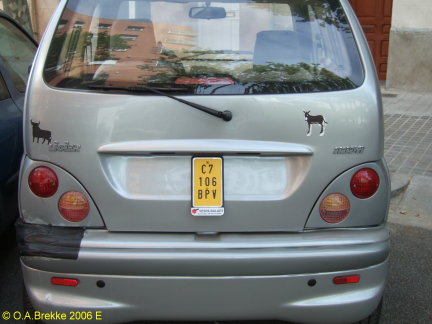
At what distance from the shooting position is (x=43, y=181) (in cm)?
216

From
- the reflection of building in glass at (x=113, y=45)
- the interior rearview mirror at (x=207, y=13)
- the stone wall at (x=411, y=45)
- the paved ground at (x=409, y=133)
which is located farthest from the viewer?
the stone wall at (x=411, y=45)

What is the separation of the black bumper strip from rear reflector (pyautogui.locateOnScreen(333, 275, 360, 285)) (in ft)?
3.59

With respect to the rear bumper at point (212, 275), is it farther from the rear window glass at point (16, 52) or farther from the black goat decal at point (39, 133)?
the rear window glass at point (16, 52)

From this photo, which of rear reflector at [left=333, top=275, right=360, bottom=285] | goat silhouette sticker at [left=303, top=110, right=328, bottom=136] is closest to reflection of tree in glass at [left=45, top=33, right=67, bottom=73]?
goat silhouette sticker at [left=303, top=110, right=328, bottom=136]

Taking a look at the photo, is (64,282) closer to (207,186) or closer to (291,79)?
(207,186)

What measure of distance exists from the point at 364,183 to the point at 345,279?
1.39 ft

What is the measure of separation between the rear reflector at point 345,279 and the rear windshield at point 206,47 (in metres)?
0.82

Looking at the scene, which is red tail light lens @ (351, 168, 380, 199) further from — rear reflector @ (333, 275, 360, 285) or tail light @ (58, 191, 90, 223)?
tail light @ (58, 191, 90, 223)

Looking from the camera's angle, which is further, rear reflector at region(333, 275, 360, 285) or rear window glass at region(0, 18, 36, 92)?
rear window glass at region(0, 18, 36, 92)

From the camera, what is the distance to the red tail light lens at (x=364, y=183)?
217cm

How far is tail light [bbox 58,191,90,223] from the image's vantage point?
7.02ft

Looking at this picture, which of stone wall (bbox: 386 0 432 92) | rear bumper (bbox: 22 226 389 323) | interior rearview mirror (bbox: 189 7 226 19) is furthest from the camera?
stone wall (bbox: 386 0 432 92)

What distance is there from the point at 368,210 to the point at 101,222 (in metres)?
1.17

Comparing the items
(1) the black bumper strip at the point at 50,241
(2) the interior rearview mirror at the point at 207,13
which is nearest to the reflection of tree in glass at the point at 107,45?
(2) the interior rearview mirror at the point at 207,13
